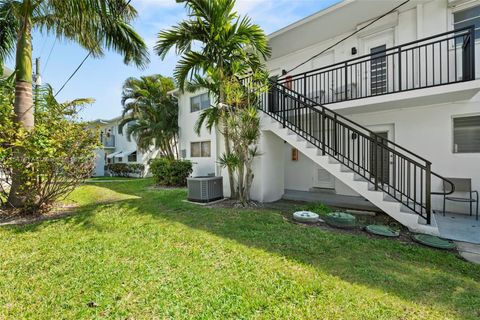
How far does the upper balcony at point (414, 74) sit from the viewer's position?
5676 millimetres

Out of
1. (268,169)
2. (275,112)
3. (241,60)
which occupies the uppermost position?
(241,60)

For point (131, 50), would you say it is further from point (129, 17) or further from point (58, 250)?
point (58, 250)

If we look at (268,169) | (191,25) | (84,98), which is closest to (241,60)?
(191,25)

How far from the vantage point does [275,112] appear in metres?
8.13

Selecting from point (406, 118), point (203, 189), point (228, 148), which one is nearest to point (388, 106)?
point (406, 118)

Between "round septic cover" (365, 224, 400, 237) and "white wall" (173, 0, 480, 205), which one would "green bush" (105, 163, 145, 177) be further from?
"round septic cover" (365, 224, 400, 237)

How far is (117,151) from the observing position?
82.0ft

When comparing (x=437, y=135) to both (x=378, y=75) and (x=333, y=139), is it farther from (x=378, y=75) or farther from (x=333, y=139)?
(x=333, y=139)

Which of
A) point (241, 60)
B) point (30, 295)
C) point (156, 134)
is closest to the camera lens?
point (30, 295)

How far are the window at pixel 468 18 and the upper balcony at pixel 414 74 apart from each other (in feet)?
0.94

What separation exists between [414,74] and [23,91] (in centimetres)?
1127

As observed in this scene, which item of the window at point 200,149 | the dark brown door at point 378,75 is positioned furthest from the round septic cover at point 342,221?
the window at point 200,149

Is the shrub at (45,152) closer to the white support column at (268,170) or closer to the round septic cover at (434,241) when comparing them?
the white support column at (268,170)

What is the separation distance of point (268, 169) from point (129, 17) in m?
6.79
